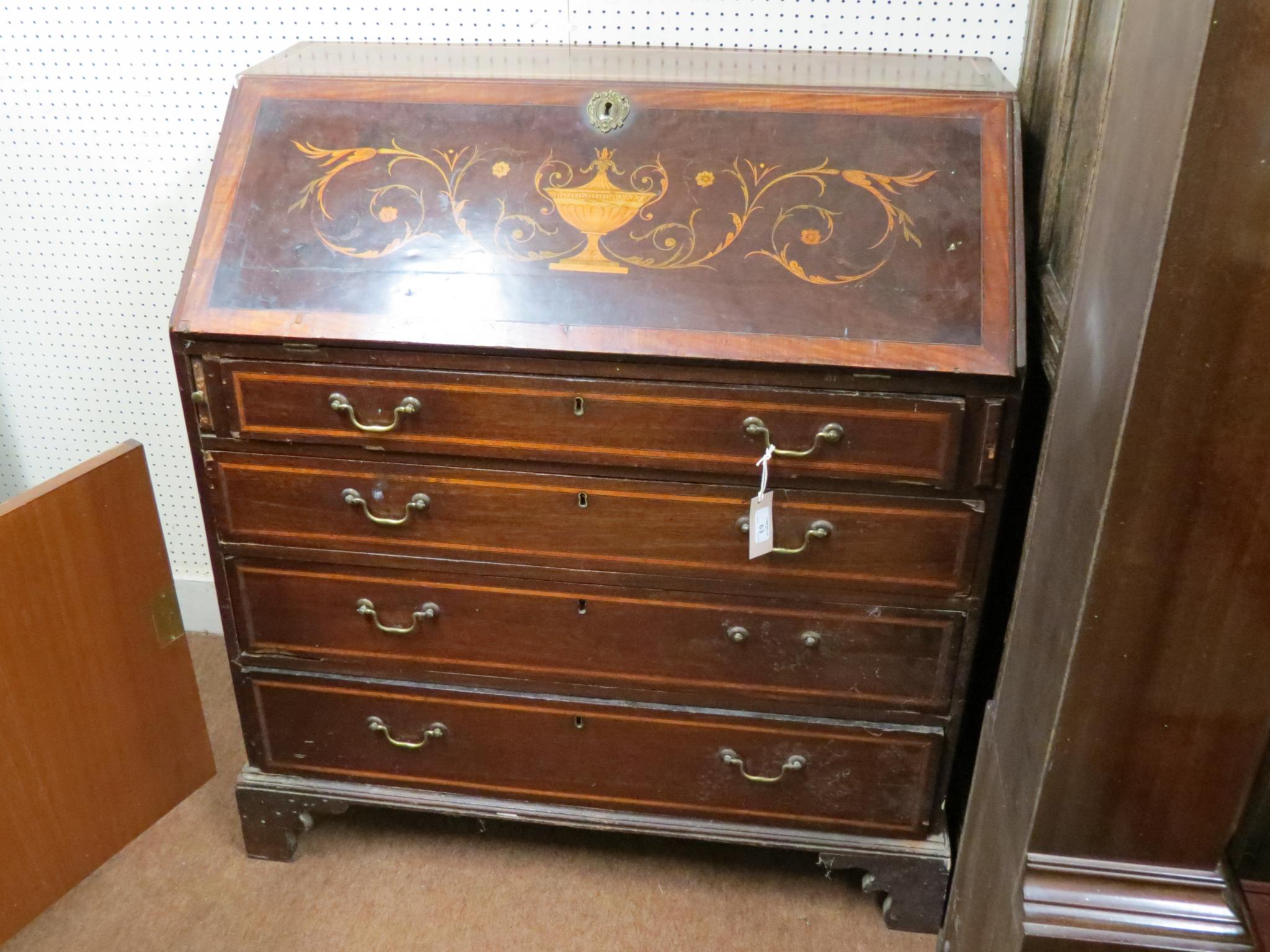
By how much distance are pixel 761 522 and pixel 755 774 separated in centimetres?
47

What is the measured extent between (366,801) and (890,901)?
2.97 feet

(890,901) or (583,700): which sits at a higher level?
(583,700)

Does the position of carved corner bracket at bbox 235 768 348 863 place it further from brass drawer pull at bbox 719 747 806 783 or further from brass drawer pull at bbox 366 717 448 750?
brass drawer pull at bbox 719 747 806 783

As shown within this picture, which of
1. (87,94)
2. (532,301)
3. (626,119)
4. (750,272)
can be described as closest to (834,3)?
(626,119)

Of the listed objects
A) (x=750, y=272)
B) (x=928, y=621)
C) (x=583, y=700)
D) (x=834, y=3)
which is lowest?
(x=583, y=700)

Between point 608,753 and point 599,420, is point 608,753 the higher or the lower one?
the lower one

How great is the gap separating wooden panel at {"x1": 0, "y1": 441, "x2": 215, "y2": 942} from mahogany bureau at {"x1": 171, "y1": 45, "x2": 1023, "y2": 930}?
0.13m

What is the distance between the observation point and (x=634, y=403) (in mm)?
1366

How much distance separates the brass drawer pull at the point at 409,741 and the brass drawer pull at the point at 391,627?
0.19 metres

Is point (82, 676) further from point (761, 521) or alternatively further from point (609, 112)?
point (609, 112)

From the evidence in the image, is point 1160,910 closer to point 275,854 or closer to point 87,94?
point 275,854

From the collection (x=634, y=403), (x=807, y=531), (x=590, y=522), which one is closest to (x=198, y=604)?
(x=590, y=522)

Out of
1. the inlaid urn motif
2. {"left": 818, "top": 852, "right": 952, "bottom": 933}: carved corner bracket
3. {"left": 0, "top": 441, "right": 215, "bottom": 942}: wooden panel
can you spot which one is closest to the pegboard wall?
the inlaid urn motif

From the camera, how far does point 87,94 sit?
6.32ft
